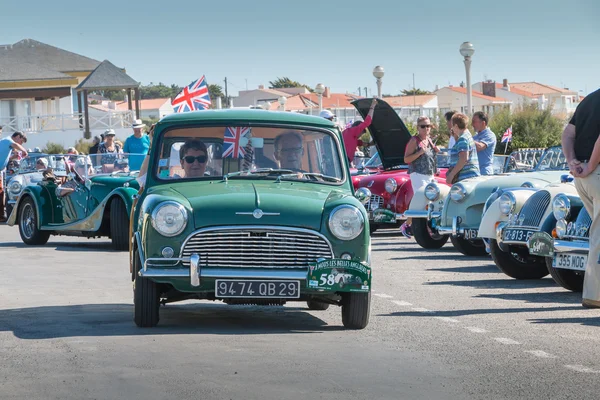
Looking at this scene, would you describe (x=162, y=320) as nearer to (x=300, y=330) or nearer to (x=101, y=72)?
(x=300, y=330)

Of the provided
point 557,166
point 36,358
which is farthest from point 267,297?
point 557,166

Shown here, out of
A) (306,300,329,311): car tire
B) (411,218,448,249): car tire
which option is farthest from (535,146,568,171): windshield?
(306,300,329,311): car tire

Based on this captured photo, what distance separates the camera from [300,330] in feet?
28.7

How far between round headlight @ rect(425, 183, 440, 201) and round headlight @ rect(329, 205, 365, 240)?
26.7 feet

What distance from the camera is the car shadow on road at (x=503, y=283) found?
12.0 meters

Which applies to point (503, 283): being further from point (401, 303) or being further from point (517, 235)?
point (401, 303)

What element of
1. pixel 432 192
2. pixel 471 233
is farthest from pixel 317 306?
pixel 432 192

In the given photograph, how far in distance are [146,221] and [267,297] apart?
3.47 feet

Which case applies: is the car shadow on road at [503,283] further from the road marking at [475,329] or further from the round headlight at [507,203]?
the road marking at [475,329]

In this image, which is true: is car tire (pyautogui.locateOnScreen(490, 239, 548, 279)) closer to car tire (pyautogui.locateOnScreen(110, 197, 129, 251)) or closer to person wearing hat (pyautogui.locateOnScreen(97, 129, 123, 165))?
car tire (pyautogui.locateOnScreen(110, 197, 129, 251))

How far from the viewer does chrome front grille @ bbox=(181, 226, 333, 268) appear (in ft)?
27.6

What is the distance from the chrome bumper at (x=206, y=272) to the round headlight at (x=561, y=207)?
10.3 feet

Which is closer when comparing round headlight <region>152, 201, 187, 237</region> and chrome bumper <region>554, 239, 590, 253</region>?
round headlight <region>152, 201, 187, 237</region>

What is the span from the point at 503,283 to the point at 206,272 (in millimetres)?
4801
